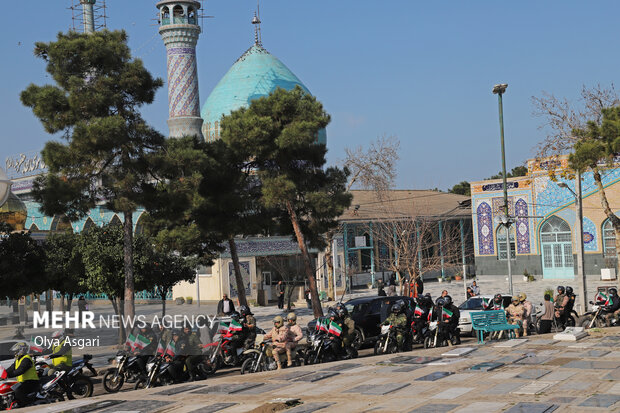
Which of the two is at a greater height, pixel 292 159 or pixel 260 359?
pixel 292 159

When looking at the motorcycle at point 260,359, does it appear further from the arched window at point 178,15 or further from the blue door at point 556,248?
the arched window at point 178,15

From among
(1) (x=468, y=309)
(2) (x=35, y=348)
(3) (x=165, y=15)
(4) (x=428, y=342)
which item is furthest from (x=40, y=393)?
(3) (x=165, y=15)

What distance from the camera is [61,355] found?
12688 millimetres

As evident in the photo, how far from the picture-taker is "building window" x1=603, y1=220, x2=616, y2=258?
3962 centimetres

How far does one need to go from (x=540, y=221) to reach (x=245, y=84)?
22.5 meters

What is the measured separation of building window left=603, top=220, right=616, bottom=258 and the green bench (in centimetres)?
2575

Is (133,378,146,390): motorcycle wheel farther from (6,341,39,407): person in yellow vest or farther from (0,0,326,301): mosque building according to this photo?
(0,0,326,301): mosque building

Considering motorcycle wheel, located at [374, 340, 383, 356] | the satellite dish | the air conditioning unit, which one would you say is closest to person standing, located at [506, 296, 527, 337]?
motorcycle wheel, located at [374, 340, 383, 356]

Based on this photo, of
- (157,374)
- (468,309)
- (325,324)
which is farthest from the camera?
(468,309)

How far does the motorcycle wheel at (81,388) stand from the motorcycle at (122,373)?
687 millimetres

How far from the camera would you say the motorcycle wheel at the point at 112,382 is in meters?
13.3

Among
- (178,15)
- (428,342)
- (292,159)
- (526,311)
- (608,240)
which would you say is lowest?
(428,342)

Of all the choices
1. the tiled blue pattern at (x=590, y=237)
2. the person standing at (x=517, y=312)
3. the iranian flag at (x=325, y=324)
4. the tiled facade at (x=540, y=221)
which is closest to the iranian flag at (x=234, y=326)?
the iranian flag at (x=325, y=324)

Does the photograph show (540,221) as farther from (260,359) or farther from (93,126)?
(260,359)
